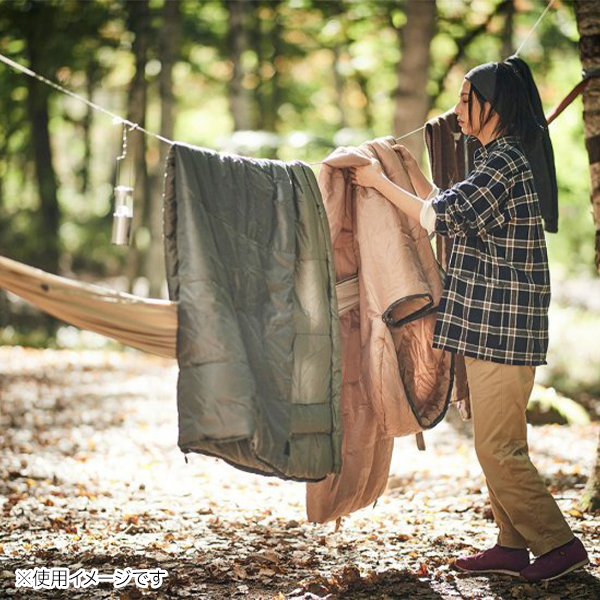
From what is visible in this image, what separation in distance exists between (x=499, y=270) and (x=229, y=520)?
6.46 feet

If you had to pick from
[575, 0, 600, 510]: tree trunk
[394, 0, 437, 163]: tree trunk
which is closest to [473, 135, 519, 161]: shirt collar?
[575, 0, 600, 510]: tree trunk

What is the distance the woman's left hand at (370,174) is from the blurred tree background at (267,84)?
3.97m

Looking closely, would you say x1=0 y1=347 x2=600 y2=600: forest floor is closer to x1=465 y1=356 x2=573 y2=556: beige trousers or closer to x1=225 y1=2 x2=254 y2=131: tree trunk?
x1=465 y1=356 x2=573 y2=556: beige trousers

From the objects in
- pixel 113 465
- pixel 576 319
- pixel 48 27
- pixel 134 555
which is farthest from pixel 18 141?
pixel 134 555

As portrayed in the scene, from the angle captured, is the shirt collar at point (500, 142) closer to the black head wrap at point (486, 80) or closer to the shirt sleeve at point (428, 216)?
the black head wrap at point (486, 80)

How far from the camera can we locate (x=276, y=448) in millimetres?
2814

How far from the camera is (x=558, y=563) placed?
9.83 feet

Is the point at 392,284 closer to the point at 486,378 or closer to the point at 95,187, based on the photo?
the point at 486,378

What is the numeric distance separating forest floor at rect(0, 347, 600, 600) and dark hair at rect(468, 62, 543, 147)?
1.67 m

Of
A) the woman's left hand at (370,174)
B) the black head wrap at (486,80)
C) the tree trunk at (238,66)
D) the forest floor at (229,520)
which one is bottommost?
the forest floor at (229,520)

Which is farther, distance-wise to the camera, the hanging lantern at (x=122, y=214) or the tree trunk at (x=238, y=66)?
the tree trunk at (x=238, y=66)

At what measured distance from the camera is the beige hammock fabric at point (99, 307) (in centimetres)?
267

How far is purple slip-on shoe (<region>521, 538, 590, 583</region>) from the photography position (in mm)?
2994

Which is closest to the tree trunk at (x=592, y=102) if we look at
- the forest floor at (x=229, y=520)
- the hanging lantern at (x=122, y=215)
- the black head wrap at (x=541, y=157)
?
the forest floor at (x=229, y=520)
